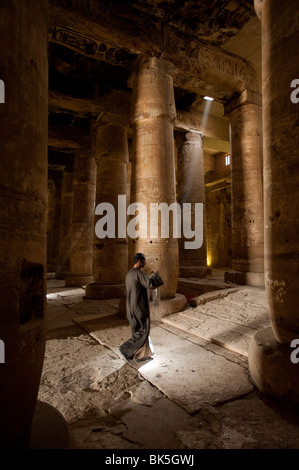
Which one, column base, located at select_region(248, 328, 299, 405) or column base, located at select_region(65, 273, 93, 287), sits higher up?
column base, located at select_region(248, 328, 299, 405)

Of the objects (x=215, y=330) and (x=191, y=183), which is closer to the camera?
(x=215, y=330)

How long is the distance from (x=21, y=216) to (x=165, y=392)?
2271mm

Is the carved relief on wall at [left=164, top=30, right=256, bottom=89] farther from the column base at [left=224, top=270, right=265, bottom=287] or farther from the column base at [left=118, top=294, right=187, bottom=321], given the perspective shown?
the column base at [left=118, top=294, right=187, bottom=321]

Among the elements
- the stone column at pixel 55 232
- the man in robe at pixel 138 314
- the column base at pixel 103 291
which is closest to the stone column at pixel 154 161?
the man in robe at pixel 138 314

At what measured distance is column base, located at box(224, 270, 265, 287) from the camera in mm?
6773

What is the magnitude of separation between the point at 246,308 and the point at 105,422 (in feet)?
12.5

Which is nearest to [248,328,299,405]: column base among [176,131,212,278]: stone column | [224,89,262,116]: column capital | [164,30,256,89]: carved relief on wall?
[164,30,256,89]: carved relief on wall

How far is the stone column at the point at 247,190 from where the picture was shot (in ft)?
23.5

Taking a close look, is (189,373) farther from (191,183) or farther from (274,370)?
(191,183)

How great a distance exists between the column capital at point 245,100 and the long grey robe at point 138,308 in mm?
6634

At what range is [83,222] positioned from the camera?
10.6m

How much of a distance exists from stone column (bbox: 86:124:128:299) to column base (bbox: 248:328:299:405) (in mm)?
5614

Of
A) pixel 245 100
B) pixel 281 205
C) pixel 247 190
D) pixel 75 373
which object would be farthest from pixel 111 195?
pixel 281 205
